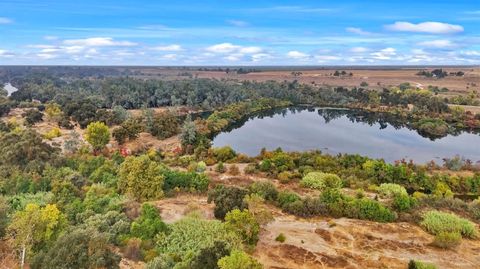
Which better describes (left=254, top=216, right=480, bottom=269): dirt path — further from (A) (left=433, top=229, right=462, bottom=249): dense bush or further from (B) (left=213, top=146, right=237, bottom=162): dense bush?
(B) (left=213, top=146, right=237, bottom=162): dense bush

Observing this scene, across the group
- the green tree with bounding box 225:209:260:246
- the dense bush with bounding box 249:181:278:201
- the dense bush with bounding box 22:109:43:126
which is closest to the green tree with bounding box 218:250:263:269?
the green tree with bounding box 225:209:260:246

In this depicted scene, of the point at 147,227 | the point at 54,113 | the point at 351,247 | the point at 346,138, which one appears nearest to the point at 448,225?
the point at 351,247

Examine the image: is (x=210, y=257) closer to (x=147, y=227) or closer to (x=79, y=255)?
(x=79, y=255)

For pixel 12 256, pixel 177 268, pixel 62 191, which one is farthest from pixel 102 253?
pixel 62 191

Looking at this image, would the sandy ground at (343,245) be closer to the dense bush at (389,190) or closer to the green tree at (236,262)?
the green tree at (236,262)

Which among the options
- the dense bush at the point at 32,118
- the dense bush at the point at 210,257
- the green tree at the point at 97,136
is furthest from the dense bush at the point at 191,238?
the dense bush at the point at 32,118
